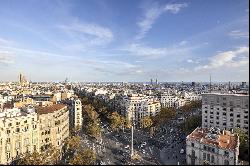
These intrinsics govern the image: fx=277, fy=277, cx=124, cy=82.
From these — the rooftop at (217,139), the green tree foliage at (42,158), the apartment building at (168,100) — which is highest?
the apartment building at (168,100)

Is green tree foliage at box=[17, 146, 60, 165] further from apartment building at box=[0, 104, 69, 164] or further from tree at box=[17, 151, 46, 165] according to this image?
apartment building at box=[0, 104, 69, 164]

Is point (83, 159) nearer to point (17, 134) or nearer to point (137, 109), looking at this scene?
point (17, 134)

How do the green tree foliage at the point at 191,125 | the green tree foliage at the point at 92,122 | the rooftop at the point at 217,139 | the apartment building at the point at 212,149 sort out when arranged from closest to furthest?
the apartment building at the point at 212,149, the rooftop at the point at 217,139, the green tree foliage at the point at 92,122, the green tree foliage at the point at 191,125

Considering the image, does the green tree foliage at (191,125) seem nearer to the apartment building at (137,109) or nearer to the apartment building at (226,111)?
the apartment building at (226,111)

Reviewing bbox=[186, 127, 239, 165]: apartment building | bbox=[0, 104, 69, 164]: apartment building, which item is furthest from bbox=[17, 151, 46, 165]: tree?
bbox=[186, 127, 239, 165]: apartment building

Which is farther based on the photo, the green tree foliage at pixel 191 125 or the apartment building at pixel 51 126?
the green tree foliage at pixel 191 125

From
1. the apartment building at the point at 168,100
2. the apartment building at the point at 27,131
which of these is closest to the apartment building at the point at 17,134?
the apartment building at the point at 27,131

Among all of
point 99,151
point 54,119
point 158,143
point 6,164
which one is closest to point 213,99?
point 158,143
